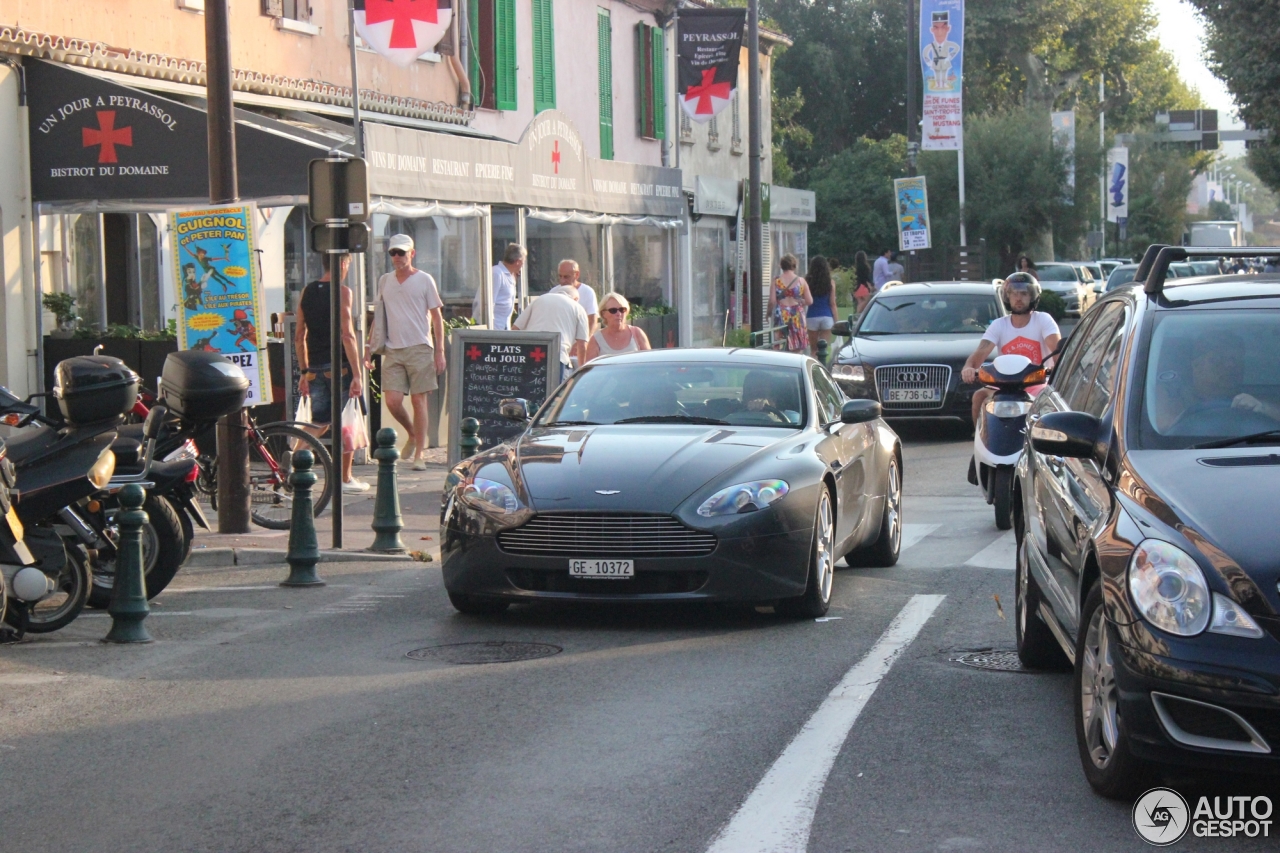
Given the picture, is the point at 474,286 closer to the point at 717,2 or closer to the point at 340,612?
the point at 340,612

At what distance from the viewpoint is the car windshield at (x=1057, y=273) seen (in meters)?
50.1

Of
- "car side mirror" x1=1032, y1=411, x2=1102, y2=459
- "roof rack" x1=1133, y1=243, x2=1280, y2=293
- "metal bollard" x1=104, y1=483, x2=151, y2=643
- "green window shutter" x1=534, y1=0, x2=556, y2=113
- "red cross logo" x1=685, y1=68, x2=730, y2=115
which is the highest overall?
"green window shutter" x1=534, y1=0, x2=556, y2=113

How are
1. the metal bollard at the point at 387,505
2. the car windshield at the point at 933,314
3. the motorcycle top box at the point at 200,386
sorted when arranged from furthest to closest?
the car windshield at the point at 933,314, the metal bollard at the point at 387,505, the motorcycle top box at the point at 200,386

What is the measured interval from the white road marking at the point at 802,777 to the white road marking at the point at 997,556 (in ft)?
9.32

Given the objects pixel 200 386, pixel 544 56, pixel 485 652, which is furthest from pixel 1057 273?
pixel 485 652

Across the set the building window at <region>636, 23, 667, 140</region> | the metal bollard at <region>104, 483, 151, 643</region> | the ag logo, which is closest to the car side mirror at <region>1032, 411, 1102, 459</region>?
the ag logo

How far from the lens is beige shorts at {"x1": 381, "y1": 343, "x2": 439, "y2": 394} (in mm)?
15836

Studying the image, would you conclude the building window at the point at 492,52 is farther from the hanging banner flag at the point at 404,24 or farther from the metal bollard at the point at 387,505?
the metal bollard at the point at 387,505

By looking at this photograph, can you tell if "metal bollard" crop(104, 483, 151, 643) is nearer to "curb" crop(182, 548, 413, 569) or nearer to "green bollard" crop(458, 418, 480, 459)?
"curb" crop(182, 548, 413, 569)

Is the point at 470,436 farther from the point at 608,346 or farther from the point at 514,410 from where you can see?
the point at 514,410

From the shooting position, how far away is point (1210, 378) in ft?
20.5

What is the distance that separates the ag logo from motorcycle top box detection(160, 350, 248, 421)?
6537 mm

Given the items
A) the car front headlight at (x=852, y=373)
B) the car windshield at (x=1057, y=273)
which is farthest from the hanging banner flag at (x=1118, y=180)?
the car front headlight at (x=852, y=373)

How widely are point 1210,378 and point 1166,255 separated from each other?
0.67m
